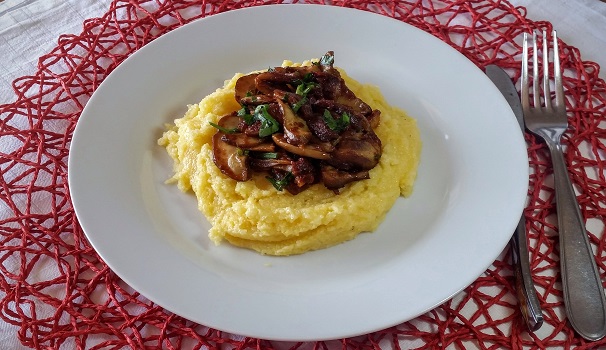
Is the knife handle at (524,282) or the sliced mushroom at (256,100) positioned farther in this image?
the sliced mushroom at (256,100)

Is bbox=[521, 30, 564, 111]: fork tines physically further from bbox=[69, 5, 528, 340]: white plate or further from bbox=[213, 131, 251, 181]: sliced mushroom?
bbox=[213, 131, 251, 181]: sliced mushroom

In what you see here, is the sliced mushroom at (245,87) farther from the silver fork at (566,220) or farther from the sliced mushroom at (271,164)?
the silver fork at (566,220)

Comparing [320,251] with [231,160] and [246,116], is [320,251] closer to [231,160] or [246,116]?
[231,160]

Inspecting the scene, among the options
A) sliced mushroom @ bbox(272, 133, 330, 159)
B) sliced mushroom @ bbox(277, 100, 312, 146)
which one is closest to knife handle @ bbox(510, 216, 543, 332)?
sliced mushroom @ bbox(272, 133, 330, 159)

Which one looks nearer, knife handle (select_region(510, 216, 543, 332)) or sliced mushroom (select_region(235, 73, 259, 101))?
knife handle (select_region(510, 216, 543, 332))

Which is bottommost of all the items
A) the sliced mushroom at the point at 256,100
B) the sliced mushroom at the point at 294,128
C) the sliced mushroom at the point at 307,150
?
the sliced mushroom at the point at 307,150

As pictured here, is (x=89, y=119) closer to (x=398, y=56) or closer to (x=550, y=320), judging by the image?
(x=398, y=56)

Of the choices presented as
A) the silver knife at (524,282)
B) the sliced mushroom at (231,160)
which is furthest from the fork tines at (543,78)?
the sliced mushroom at (231,160)
